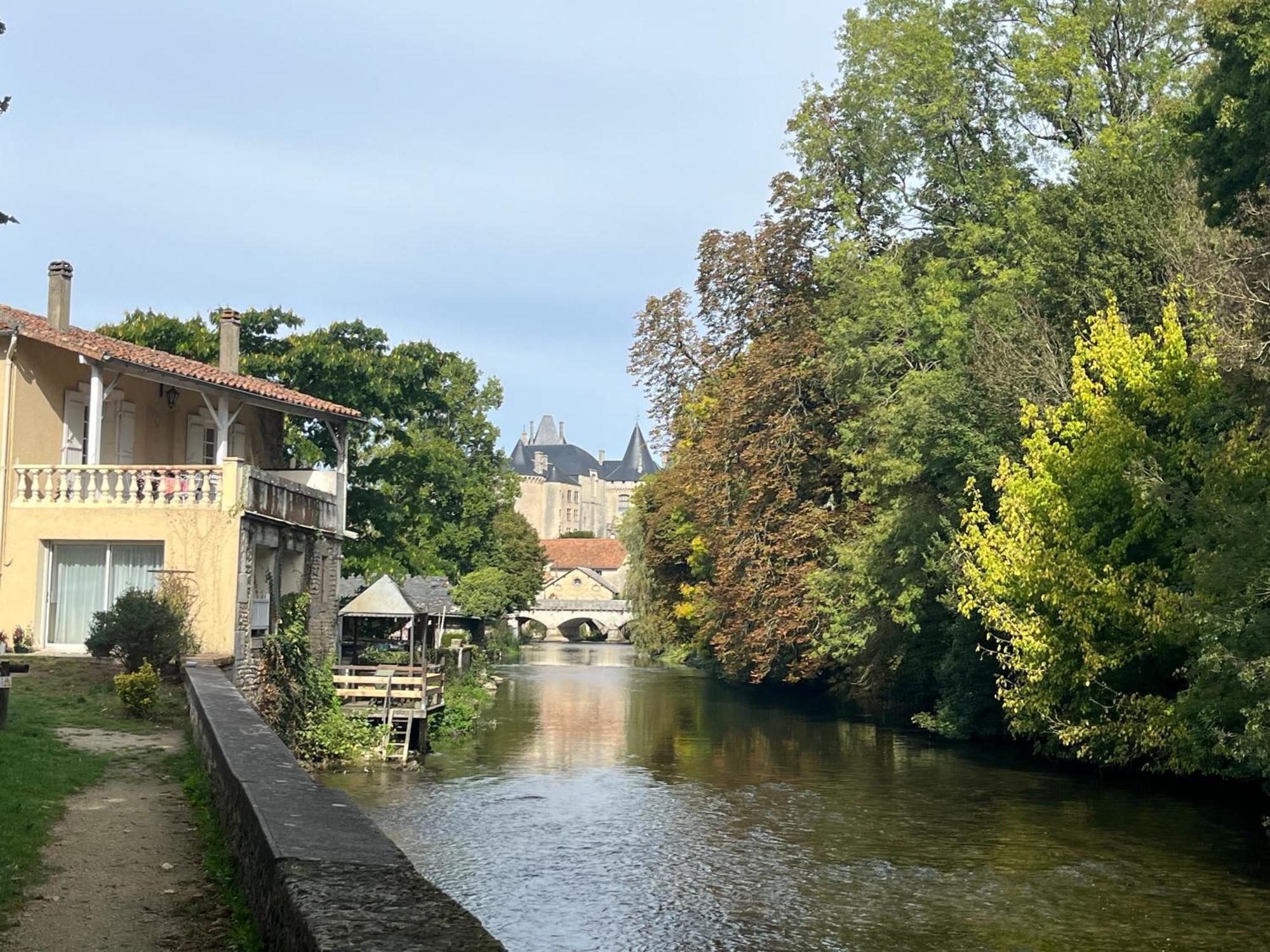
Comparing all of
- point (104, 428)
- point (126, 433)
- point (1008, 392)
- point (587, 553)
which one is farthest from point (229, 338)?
point (587, 553)

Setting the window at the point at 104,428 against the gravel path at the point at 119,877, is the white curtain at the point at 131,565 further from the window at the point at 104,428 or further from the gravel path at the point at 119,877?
the gravel path at the point at 119,877

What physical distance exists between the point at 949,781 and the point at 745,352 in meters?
20.7

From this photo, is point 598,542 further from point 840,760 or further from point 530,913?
point 530,913

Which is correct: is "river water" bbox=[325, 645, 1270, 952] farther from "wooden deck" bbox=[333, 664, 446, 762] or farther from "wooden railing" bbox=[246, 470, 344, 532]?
"wooden railing" bbox=[246, 470, 344, 532]

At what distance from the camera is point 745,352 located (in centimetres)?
4462

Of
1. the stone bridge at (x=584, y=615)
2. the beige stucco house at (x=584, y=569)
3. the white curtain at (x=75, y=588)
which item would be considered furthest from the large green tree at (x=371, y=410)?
the beige stucco house at (x=584, y=569)

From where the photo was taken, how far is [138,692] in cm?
1677

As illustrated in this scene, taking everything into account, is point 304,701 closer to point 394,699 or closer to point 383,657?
point 394,699

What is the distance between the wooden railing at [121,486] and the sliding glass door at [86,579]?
87 cm

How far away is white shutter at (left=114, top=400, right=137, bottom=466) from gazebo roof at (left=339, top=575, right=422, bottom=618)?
29.2 feet

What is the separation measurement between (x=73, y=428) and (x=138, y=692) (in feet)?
39.2

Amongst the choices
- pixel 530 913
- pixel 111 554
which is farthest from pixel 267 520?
pixel 530 913

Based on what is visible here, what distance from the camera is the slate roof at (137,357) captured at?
2472 centimetres

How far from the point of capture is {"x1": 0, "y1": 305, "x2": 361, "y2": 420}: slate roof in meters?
24.7
